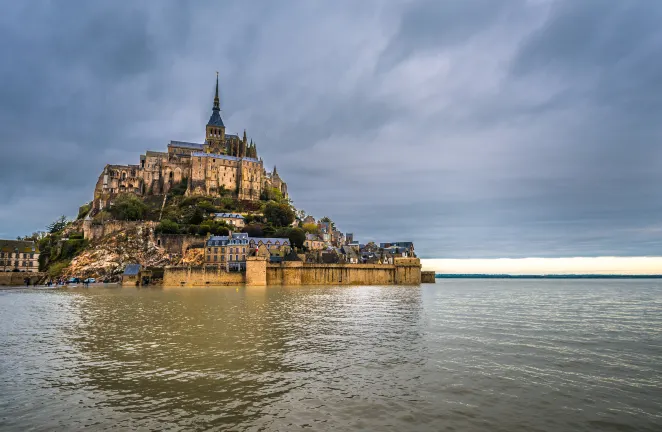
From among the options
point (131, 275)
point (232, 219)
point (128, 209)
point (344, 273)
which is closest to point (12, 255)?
point (128, 209)

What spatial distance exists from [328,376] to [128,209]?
70775mm

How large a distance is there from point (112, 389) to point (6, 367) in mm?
4342

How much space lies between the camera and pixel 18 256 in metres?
68.3

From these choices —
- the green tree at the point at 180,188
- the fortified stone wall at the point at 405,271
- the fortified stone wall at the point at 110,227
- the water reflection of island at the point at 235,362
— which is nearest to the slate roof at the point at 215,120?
the green tree at the point at 180,188

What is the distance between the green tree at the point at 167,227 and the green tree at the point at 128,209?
663cm

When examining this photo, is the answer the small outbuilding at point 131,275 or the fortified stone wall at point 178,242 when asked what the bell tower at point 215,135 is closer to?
the fortified stone wall at point 178,242

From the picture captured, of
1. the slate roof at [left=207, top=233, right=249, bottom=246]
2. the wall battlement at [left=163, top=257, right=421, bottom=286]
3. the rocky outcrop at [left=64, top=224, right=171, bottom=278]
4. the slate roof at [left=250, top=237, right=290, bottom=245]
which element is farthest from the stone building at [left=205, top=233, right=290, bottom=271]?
the rocky outcrop at [left=64, top=224, right=171, bottom=278]

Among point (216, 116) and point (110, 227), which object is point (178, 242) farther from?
point (216, 116)

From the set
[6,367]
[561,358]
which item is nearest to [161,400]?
[6,367]

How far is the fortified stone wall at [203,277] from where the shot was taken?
58250mm

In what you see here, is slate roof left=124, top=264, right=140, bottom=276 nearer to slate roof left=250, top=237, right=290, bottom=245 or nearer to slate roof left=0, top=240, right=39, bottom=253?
slate roof left=250, top=237, right=290, bottom=245

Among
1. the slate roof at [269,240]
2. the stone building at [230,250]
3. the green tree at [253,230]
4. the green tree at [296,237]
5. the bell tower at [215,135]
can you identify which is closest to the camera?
the stone building at [230,250]

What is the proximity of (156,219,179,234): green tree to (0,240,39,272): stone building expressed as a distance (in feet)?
70.7

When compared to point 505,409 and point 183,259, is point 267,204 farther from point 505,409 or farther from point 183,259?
point 505,409
